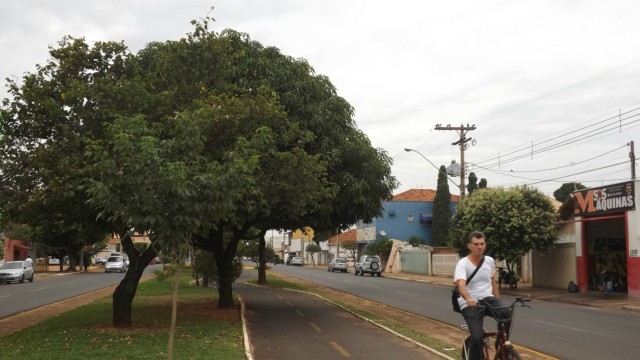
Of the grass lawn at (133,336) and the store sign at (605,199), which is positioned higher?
the store sign at (605,199)

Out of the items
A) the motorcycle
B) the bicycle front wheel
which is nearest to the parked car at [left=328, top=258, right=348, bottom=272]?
the motorcycle

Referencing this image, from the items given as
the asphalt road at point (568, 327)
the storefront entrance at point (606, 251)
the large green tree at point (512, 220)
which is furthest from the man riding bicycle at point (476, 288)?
the storefront entrance at point (606, 251)

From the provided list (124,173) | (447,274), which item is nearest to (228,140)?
(124,173)

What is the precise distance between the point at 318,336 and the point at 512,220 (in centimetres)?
1764

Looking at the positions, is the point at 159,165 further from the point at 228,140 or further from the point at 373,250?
the point at 373,250

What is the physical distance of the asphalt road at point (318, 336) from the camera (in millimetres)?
10492

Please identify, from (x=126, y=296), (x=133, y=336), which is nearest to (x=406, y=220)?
(x=126, y=296)

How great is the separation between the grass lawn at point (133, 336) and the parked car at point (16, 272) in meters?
22.2

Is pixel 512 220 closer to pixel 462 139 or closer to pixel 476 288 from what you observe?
pixel 462 139

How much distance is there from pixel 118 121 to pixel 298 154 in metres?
5.40

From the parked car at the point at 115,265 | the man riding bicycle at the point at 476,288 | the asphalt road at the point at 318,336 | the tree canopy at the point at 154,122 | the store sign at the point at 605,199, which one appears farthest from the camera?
the parked car at the point at 115,265

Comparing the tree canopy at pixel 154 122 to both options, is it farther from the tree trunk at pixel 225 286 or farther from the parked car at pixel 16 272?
the parked car at pixel 16 272

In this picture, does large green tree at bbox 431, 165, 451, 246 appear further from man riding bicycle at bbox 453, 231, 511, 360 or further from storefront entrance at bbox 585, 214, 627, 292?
man riding bicycle at bbox 453, 231, 511, 360

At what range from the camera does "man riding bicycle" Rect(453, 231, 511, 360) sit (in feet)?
22.2
